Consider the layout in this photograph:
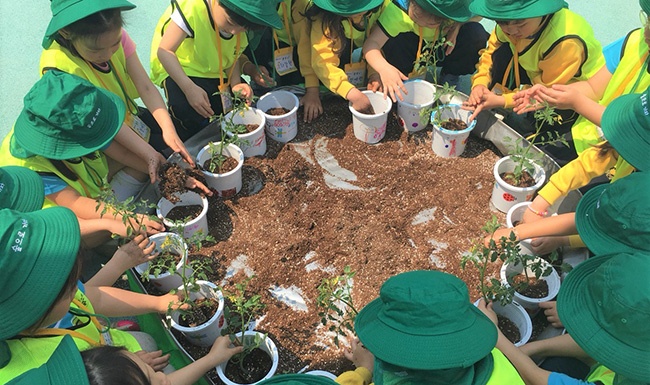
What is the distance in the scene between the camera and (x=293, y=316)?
233 cm

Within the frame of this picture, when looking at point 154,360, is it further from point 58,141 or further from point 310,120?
point 310,120

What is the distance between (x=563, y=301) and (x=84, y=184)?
2.03 m

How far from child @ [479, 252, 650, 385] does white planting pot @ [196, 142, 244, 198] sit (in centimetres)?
161

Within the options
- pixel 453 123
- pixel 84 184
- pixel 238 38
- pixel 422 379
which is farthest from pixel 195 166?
pixel 422 379

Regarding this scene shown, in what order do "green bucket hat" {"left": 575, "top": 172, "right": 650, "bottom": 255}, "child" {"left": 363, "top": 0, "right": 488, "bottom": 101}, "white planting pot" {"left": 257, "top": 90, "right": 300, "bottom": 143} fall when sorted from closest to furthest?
"green bucket hat" {"left": 575, "top": 172, "right": 650, "bottom": 255} → "child" {"left": 363, "top": 0, "right": 488, "bottom": 101} → "white planting pot" {"left": 257, "top": 90, "right": 300, "bottom": 143}

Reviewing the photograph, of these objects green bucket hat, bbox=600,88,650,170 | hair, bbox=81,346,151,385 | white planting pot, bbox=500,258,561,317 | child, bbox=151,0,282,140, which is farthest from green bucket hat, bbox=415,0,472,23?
hair, bbox=81,346,151,385

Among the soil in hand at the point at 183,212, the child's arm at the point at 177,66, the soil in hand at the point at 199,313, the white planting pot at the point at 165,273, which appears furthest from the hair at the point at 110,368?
the child's arm at the point at 177,66

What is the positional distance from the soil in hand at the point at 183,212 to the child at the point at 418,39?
4.09ft

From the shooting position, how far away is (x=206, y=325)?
210 centimetres

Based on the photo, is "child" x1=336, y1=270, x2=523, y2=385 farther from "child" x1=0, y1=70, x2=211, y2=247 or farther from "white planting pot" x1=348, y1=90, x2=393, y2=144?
"white planting pot" x1=348, y1=90, x2=393, y2=144

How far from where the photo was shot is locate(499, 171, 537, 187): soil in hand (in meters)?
2.62

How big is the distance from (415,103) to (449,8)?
→ 0.58 metres

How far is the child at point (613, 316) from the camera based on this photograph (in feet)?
4.78

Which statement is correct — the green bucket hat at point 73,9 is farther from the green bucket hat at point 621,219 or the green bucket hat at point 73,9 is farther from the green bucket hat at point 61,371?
the green bucket hat at point 621,219
